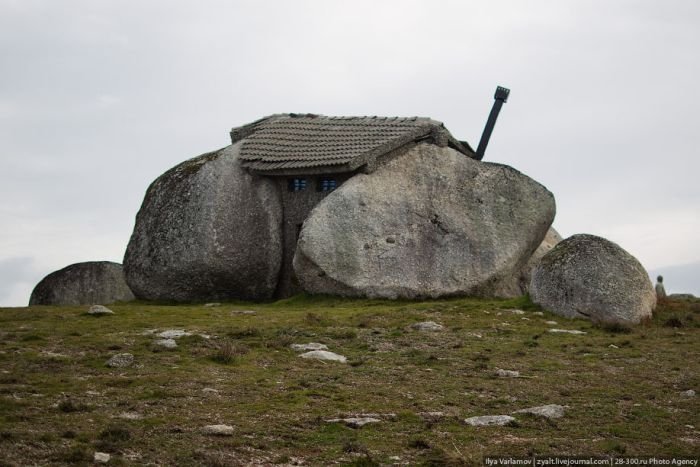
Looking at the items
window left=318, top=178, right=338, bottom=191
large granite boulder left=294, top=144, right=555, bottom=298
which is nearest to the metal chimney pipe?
large granite boulder left=294, top=144, right=555, bottom=298

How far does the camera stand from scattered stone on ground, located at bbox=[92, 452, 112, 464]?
40.4 ft

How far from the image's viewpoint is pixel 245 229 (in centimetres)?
3234

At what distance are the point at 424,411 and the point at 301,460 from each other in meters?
3.33

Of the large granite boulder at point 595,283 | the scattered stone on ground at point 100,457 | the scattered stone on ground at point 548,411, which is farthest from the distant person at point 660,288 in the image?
the scattered stone on ground at point 100,457

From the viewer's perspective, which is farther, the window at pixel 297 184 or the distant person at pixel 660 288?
the window at pixel 297 184

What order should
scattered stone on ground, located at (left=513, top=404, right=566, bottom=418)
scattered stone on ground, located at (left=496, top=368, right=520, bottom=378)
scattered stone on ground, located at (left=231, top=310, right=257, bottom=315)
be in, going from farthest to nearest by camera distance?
scattered stone on ground, located at (left=231, top=310, right=257, bottom=315) < scattered stone on ground, located at (left=496, top=368, right=520, bottom=378) < scattered stone on ground, located at (left=513, top=404, right=566, bottom=418)

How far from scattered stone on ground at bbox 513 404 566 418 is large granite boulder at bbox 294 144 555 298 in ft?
45.9

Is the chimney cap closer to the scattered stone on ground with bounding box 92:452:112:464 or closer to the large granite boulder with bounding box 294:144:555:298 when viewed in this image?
the large granite boulder with bounding box 294:144:555:298

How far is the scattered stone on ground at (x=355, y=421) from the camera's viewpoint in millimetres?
14820

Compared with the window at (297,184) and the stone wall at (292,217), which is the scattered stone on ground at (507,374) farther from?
the window at (297,184)

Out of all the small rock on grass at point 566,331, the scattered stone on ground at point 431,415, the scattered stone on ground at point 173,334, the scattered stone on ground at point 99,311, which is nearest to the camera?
the scattered stone on ground at point 431,415

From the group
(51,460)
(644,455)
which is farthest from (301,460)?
(644,455)

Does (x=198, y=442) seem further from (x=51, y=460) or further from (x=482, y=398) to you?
(x=482, y=398)

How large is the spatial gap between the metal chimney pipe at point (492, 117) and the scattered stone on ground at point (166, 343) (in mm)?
19601
